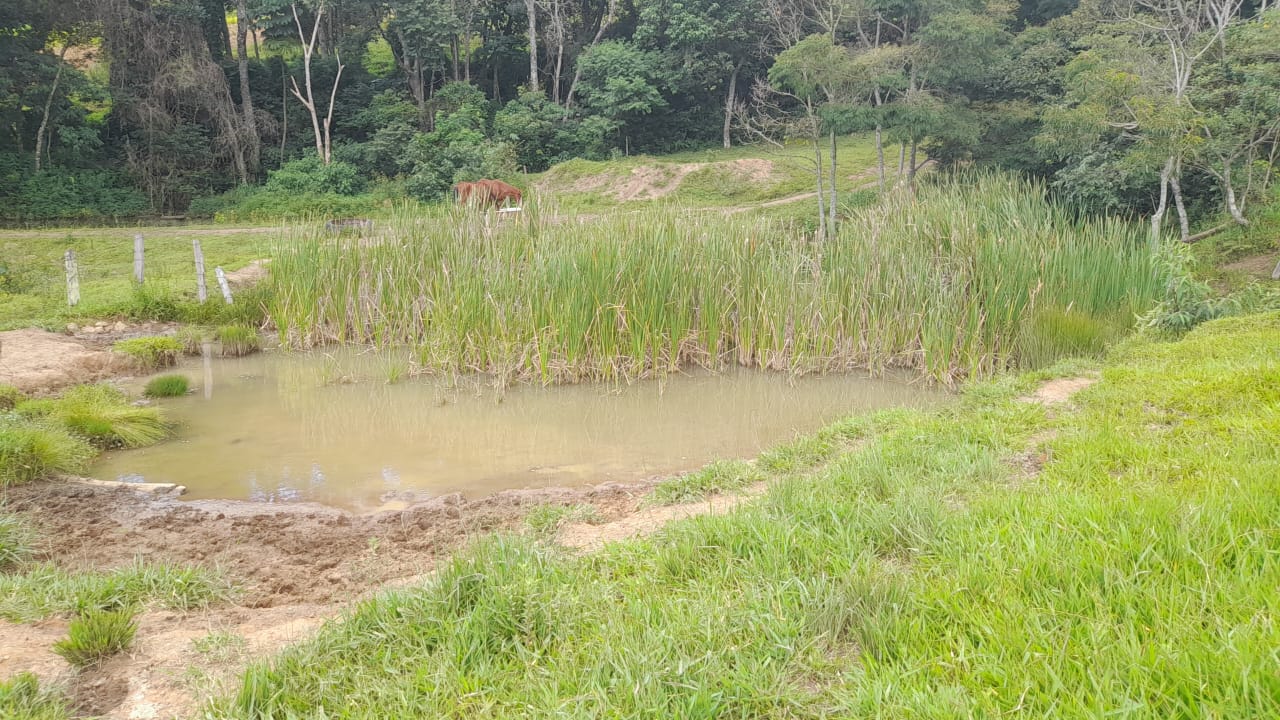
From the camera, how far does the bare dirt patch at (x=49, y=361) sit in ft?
25.8

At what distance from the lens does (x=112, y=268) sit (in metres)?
14.7

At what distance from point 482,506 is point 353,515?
34.1 inches

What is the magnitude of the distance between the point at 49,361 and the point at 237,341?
2.03 meters

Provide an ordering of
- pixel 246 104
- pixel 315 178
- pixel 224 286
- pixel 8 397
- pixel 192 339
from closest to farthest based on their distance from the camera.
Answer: pixel 8 397 → pixel 192 339 → pixel 224 286 → pixel 315 178 → pixel 246 104

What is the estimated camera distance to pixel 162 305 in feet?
37.5

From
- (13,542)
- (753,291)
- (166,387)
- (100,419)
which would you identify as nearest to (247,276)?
(166,387)

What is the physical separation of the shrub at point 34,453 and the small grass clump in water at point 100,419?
13.6 inches

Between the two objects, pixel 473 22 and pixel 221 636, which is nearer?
pixel 221 636

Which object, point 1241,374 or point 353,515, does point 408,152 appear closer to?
point 353,515

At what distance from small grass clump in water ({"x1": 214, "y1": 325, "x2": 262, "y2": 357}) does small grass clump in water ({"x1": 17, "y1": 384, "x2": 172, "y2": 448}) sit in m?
2.97

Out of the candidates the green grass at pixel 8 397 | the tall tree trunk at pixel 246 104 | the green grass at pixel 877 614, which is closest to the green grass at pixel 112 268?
the green grass at pixel 8 397

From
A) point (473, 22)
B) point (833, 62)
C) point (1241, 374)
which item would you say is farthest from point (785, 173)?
point (1241, 374)

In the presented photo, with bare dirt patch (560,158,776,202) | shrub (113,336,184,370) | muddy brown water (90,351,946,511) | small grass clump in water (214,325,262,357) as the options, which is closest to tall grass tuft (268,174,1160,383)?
muddy brown water (90,351,946,511)

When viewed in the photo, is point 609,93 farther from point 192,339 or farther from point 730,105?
point 192,339
